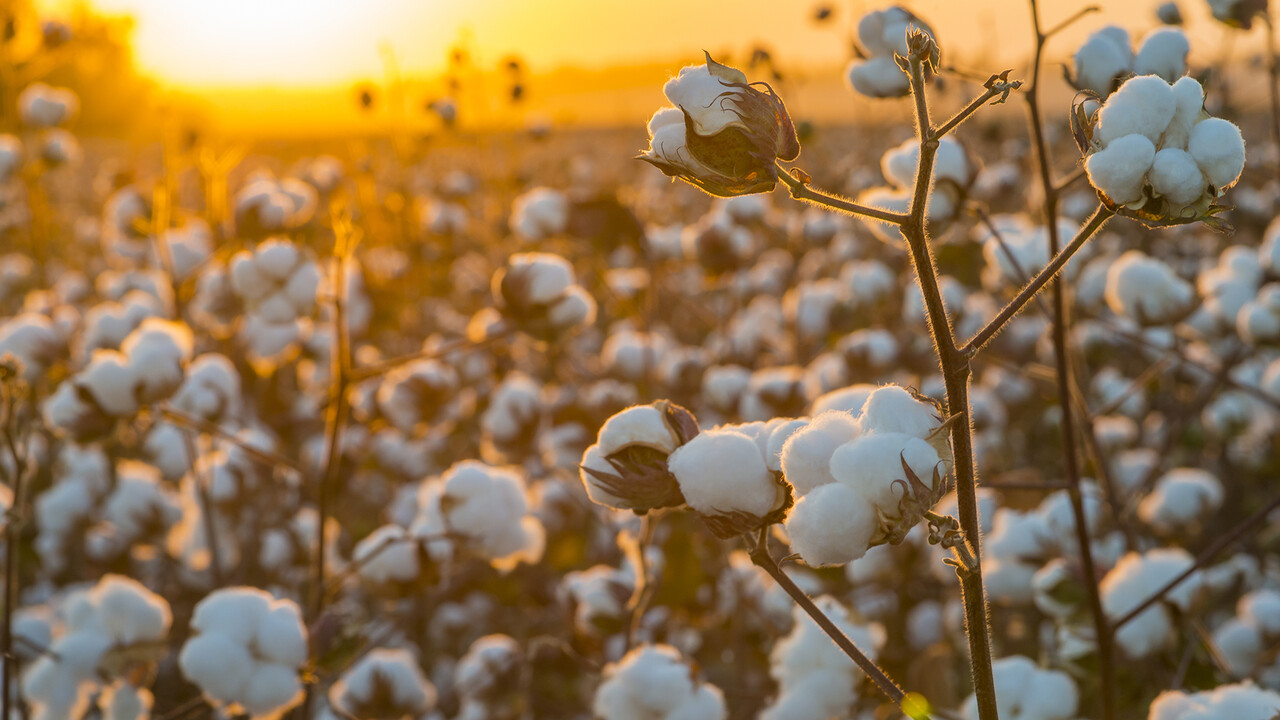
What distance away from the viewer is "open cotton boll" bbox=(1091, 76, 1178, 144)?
0.69 meters

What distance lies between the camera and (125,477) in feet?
8.96

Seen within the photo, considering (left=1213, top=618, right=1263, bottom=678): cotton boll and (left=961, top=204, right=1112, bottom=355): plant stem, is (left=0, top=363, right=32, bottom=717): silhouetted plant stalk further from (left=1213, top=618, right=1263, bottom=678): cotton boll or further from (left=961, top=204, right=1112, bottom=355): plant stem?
(left=1213, top=618, right=1263, bottom=678): cotton boll

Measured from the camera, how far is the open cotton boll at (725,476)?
725 millimetres

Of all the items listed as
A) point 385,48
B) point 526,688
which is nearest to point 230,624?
point 526,688

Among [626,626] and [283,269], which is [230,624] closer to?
[626,626]

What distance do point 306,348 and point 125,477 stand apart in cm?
70

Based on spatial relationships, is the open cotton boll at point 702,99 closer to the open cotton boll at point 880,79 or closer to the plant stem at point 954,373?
the plant stem at point 954,373

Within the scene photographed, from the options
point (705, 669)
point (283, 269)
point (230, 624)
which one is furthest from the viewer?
point (705, 669)

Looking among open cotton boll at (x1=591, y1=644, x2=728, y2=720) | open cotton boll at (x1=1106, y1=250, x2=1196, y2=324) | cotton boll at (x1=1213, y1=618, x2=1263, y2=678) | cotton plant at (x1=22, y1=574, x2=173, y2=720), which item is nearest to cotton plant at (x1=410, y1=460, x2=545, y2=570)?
open cotton boll at (x1=591, y1=644, x2=728, y2=720)

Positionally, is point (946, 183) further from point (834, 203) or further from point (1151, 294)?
point (834, 203)

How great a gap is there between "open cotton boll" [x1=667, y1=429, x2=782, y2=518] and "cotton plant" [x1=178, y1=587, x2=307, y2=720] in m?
0.84

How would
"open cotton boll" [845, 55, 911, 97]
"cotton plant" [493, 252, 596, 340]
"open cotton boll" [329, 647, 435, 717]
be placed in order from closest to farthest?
"open cotton boll" [845, 55, 911, 97] → "cotton plant" [493, 252, 596, 340] → "open cotton boll" [329, 647, 435, 717]

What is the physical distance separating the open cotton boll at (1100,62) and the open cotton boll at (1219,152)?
605 mm

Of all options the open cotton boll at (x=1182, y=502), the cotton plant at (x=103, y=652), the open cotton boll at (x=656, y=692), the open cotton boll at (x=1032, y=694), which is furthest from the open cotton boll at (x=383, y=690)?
the open cotton boll at (x=1182, y=502)
